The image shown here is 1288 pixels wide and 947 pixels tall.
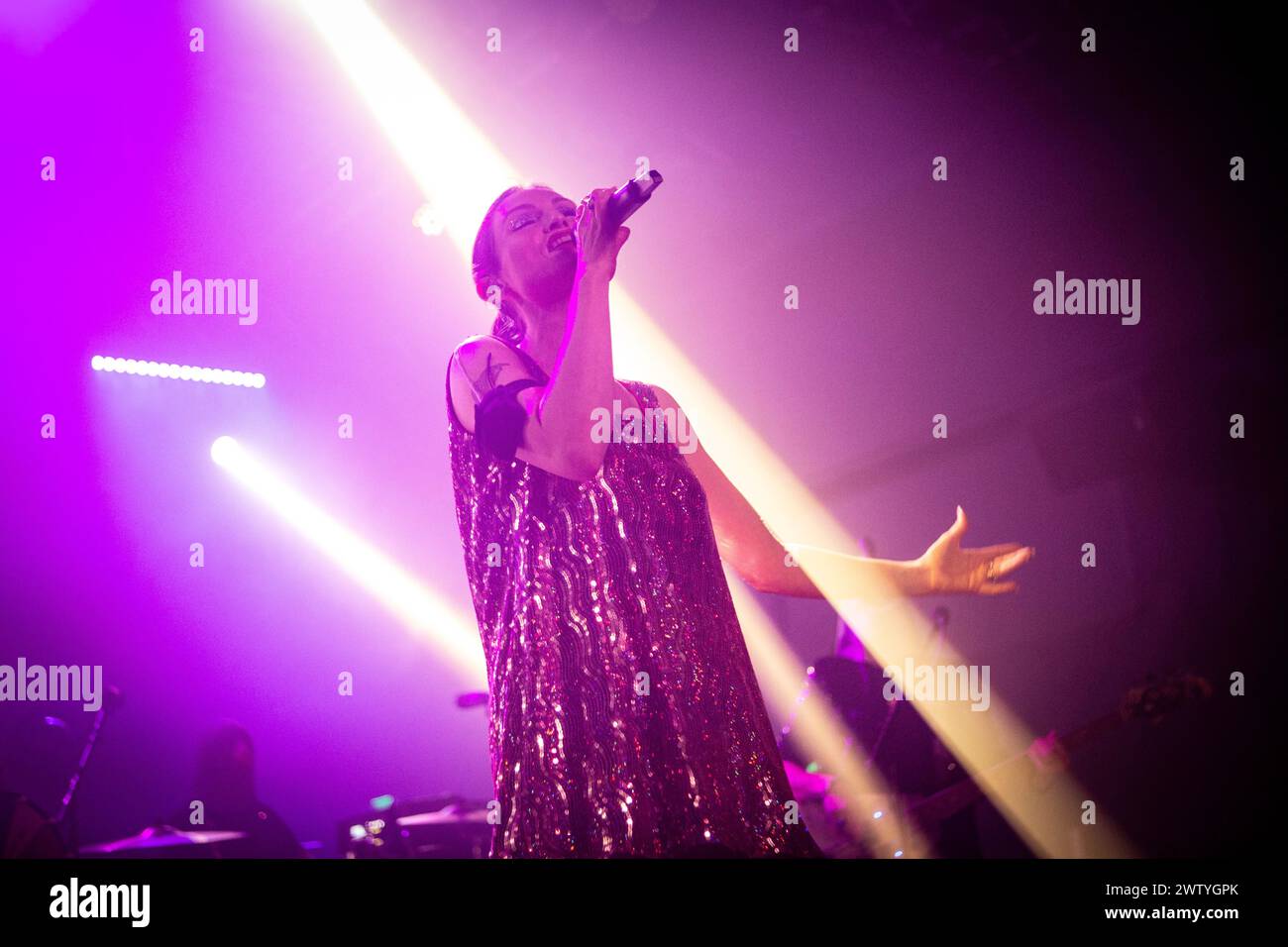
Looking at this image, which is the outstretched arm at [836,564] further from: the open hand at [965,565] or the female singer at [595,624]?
the female singer at [595,624]

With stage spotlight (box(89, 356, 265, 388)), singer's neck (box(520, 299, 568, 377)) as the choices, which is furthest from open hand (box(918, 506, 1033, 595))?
stage spotlight (box(89, 356, 265, 388))

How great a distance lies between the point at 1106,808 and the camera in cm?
334

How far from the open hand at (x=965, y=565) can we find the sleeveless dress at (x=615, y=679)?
1.98 ft

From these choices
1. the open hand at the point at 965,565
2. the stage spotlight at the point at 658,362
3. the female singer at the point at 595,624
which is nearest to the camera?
the female singer at the point at 595,624

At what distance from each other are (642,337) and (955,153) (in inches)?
48.6

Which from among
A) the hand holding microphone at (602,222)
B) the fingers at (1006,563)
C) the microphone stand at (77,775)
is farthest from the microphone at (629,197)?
the microphone stand at (77,775)

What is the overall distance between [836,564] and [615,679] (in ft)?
2.37

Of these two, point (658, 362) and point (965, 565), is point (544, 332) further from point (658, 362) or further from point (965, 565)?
point (658, 362)

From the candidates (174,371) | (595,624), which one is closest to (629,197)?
(595,624)

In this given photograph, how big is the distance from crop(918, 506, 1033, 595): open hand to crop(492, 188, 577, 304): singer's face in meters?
0.91

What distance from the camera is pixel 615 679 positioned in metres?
1.32

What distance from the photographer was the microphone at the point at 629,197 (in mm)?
1327
